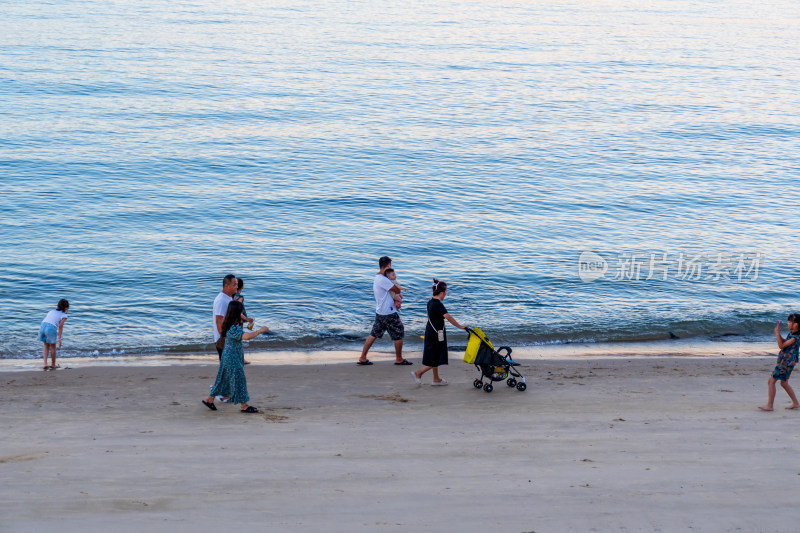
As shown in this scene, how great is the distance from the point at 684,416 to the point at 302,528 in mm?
5135

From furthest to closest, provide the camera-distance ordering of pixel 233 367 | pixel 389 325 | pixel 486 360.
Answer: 1. pixel 389 325
2. pixel 486 360
3. pixel 233 367

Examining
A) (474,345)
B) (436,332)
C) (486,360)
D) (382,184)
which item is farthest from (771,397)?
(382,184)

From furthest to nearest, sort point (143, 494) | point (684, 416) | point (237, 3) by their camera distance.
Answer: point (237, 3), point (684, 416), point (143, 494)

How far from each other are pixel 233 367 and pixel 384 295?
10.3 ft

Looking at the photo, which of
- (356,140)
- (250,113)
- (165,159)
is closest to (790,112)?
(356,140)

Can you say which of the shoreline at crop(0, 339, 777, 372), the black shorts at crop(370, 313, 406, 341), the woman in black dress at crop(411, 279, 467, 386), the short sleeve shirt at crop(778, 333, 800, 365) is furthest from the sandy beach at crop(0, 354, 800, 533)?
the shoreline at crop(0, 339, 777, 372)

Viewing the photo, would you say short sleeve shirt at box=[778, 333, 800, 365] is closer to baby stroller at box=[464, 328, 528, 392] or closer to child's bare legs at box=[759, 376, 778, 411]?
child's bare legs at box=[759, 376, 778, 411]

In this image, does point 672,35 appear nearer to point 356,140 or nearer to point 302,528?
point 356,140

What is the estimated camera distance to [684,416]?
31.6ft

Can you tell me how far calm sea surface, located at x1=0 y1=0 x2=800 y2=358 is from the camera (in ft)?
56.0

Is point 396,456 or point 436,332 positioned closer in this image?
point 396,456

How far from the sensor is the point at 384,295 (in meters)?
12.0

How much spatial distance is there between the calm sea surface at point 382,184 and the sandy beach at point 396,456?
157 inches

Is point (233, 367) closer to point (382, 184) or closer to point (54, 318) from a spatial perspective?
point (54, 318)
